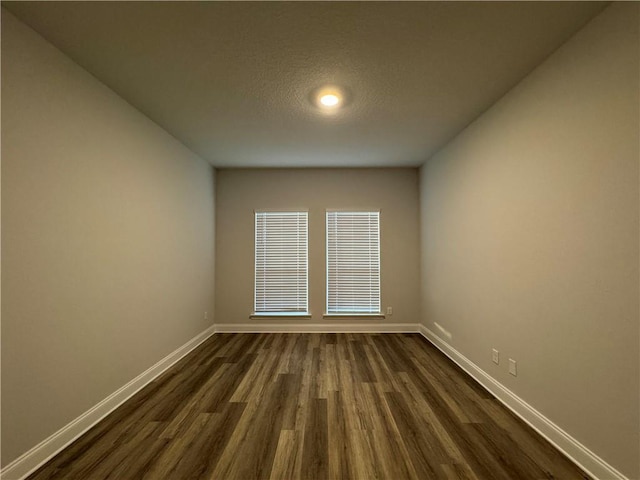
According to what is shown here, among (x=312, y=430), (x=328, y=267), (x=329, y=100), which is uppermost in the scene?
(x=329, y=100)

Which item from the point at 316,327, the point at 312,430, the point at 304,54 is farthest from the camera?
the point at 316,327

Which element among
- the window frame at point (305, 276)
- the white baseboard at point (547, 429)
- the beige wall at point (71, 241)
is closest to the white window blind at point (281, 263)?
the window frame at point (305, 276)

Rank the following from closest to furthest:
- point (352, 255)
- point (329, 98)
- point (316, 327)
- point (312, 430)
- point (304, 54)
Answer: point (304, 54) → point (312, 430) → point (329, 98) → point (316, 327) → point (352, 255)

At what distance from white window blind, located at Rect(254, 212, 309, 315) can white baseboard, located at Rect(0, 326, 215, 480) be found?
1802 mm

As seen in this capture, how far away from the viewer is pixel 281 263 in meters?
4.63

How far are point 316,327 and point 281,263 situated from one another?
1191 mm

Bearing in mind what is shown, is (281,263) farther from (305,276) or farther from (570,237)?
(570,237)

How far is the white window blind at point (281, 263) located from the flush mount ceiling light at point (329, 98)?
2240 mm

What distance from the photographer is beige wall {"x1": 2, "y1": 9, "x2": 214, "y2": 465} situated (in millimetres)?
1577

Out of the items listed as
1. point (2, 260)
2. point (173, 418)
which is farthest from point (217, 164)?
point (173, 418)

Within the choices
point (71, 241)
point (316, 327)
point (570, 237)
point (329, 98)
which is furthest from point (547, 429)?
point (71, 241)

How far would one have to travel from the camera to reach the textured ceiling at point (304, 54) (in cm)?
155

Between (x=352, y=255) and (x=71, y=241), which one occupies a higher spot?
(x=71, y=241)

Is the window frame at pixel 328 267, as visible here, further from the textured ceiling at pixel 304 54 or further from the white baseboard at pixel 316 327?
the textured ceiling at pixel 304 54
